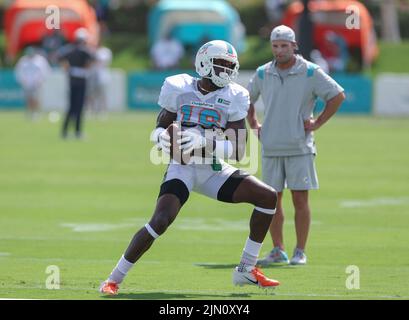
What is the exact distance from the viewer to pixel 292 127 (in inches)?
448

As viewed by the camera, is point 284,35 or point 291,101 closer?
point 284,35

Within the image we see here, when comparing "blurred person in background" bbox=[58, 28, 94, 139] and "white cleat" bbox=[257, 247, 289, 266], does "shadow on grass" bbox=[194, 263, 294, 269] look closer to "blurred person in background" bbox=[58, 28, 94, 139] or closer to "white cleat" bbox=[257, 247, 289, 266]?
"white cleat" bbox=[257, 247, 289, 266]

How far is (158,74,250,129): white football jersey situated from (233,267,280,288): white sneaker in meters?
1.19

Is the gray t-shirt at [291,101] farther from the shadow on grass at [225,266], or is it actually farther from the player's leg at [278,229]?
the shadow on grass at [225,266]

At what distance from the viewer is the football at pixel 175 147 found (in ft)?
30.3

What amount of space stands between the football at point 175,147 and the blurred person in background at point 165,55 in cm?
3110

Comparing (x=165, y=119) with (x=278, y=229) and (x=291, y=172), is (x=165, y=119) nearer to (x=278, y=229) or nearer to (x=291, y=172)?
(x=291, y=172)

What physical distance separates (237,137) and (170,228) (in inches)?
176

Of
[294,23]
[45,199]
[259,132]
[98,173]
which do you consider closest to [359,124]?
[294,23]

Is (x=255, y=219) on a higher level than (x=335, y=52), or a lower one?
lower

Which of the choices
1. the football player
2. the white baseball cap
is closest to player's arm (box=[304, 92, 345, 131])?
the white baseball cap

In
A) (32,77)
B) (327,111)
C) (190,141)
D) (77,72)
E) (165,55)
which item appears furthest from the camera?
(165,55)

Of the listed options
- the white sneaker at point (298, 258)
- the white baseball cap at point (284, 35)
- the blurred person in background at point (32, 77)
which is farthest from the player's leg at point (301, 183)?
the blurred person in background at point (32, 77)

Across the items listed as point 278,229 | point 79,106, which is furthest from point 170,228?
point 79,106
